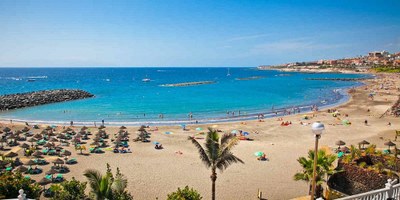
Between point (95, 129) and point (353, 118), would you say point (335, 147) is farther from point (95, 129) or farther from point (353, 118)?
point (95, 129)

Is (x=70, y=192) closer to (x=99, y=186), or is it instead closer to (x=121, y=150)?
(x=99, y=186)

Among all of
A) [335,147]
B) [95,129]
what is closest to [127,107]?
[95,129]

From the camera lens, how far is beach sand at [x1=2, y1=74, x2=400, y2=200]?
1908 cm

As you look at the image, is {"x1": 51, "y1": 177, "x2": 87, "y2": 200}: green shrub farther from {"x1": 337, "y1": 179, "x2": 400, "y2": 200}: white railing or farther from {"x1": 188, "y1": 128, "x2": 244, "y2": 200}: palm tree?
{"x1": 337, "y1": 179, "x2": 400, "y2": 200}: white railing

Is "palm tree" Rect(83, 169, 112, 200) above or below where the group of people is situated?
above

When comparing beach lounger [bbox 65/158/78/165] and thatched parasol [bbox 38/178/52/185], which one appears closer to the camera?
thatched parasol [bbox 38/178/52/185]

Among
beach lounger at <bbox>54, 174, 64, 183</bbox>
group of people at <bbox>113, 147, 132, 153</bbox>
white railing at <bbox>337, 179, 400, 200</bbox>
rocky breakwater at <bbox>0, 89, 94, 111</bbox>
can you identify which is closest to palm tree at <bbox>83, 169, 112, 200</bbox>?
Result: white railing at <bbox>337, 179, 400, 200</bbox>

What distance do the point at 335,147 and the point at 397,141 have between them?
6939 mm

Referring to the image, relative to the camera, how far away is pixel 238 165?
23.3 meters

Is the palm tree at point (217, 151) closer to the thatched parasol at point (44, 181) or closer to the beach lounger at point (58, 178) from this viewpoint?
the thatched parasol at point (44, 181)

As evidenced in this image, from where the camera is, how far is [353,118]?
43.5 m

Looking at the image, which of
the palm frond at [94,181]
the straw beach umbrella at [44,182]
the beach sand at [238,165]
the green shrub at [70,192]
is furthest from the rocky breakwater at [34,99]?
the palm frond at [94,181]

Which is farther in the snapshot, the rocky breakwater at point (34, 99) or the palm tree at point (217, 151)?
the rocky breakwater at point (34, 99)

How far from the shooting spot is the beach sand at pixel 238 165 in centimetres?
1908
